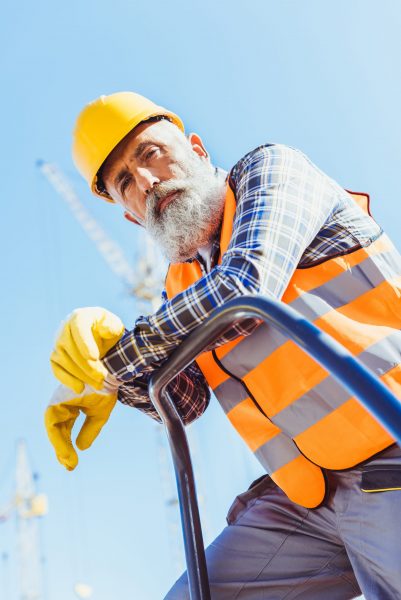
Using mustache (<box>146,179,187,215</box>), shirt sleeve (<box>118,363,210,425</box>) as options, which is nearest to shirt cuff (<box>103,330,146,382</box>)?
shirt sleeve (<box>118,363,210,425</box>)

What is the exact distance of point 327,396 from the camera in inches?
63.6

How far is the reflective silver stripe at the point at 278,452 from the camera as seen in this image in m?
1.76

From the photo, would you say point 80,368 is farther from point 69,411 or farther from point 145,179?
point 145,179

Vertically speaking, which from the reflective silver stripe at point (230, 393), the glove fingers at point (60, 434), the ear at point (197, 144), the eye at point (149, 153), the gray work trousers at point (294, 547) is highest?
the eye at point (149, 153)

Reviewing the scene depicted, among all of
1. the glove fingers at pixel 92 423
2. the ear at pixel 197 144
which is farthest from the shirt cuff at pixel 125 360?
the ear at pixel 197 144

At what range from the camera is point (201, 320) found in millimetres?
1535

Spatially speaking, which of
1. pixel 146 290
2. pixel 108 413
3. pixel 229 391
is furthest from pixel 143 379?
pixel 146 290

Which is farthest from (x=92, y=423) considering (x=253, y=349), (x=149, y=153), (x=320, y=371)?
(x=149, y=153)

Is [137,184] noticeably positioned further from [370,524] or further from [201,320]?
[370,524]

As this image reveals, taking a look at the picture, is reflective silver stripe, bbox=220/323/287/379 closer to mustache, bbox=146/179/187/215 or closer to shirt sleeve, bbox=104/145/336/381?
shirt sleeve, bbox=104/145/336/381

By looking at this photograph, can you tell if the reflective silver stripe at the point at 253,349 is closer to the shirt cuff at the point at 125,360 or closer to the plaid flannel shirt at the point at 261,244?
the plaid flannel shirt at the point at 261,244

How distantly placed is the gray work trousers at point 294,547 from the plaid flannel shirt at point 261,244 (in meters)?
0.49

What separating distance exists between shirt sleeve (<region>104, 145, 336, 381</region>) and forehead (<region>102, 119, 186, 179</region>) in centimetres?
72

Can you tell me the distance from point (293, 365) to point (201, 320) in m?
0.31
